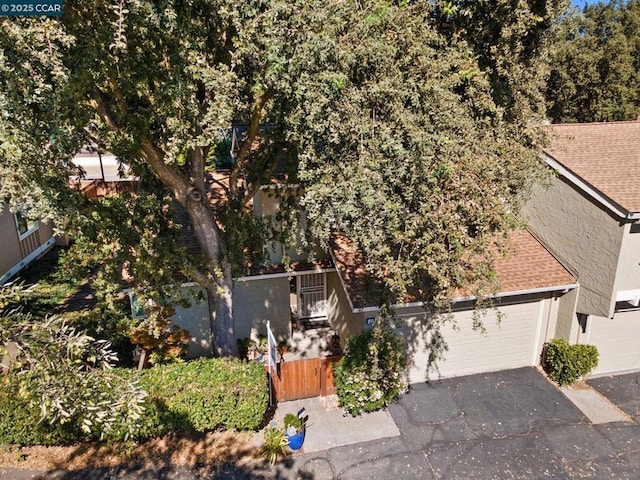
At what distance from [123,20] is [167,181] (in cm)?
336

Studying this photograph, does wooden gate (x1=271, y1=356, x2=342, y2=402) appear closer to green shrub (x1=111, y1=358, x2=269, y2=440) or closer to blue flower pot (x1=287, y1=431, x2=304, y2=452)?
green shrub (x1=111, y1=358, x2=269, y2=440)

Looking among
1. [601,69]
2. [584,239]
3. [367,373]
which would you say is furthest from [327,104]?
[601,69]

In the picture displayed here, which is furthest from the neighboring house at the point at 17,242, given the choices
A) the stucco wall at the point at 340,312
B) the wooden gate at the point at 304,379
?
the wooden gate at the point at 304,379

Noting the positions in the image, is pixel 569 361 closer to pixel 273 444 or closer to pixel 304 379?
pixel 304 379

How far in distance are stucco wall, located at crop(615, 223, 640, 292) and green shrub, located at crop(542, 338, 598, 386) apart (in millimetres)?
2063

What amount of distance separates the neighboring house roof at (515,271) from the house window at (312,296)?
2363 millimetres

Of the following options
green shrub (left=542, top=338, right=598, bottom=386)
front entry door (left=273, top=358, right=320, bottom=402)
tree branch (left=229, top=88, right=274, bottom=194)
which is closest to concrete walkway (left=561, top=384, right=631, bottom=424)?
green shrub (left=542, top=338, right=598, bottom=386)

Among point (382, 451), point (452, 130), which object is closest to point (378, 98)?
point (452, 130)

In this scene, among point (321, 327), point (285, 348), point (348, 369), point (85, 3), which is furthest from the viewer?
point (321, 327)

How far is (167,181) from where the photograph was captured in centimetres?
908

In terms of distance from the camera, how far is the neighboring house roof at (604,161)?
10.7m

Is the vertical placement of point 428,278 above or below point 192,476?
above

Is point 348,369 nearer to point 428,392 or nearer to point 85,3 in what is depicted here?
point 428,392

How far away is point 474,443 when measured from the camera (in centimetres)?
995
